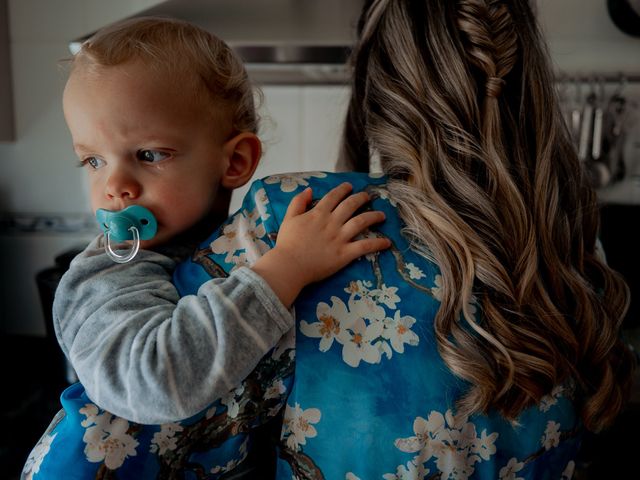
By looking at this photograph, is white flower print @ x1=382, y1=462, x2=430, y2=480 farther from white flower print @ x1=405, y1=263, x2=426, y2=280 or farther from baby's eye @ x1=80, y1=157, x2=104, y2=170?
baby's eye @ x1=80, y1=157, x2=104, y2=170

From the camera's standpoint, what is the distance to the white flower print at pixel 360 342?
562 millimetres

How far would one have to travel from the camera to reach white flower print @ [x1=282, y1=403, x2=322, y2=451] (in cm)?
57

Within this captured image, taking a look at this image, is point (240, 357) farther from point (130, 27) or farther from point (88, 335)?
point (130, 27)

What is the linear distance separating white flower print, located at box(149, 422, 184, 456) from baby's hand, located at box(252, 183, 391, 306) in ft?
0.56

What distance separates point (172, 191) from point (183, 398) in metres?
0.23

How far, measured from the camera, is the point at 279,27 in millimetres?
1178

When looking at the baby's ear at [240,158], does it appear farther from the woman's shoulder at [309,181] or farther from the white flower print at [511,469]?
the white flower print at [511,469]

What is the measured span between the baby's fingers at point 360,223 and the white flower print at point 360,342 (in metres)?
0.09

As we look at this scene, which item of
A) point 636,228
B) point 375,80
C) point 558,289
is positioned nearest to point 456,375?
point 558,289

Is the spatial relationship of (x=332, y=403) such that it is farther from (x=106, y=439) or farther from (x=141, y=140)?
(x=141, y=140)

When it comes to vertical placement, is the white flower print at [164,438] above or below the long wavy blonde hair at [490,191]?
below

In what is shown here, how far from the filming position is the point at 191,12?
117cm

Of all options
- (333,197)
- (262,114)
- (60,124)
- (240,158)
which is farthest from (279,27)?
(60,124)

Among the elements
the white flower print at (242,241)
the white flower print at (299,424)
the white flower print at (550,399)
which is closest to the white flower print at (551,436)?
the white flower print at (550,399)
